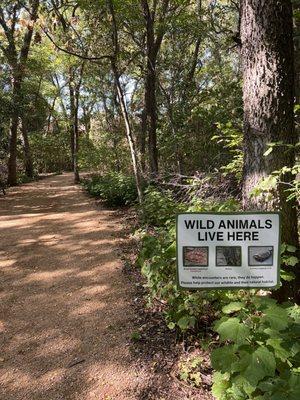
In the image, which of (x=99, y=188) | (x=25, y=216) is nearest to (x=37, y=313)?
(x=25, y=216)

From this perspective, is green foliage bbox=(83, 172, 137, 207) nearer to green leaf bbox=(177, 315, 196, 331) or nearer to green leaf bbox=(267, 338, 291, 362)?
green leaf bbox=(177, 315, 196, 331)

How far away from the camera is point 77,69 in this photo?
46.6 ft

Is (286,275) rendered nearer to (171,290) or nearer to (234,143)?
(171,290)

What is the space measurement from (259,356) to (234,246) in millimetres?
622

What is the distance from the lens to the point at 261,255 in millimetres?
2211

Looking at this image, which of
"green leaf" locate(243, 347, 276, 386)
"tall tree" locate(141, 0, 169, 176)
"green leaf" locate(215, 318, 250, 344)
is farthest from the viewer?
"tall tree" locate(141, 0, 169, 176)

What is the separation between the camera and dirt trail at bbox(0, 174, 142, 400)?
10.6ft

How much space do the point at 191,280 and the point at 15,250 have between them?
548 cm

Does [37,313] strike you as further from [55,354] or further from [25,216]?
[25,216]

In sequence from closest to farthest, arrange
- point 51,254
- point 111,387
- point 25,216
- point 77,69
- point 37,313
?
point 111,387 → point 37,313 → point 51,254 → point 25,216 → point 77,69

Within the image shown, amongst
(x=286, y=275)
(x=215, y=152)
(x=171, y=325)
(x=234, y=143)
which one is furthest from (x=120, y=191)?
(x=286, y=275)

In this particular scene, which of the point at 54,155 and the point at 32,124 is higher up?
the point at 32,124

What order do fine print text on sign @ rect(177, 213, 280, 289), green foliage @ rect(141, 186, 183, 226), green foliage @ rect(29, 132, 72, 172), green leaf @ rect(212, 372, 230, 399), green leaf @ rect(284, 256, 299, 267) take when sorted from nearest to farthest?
fine print text on sign @ rect(177, 213, 280, 289) < green leaf @ rect(212, 372, 230, 399) < green leaf @ rect(284, 256, 299, 267) < green foliage @ rect(141, 186, 183, 226) < green foliage @ rect(29, 132, 72, 172)

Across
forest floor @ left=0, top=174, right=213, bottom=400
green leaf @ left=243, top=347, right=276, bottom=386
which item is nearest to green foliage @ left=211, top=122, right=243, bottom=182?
forest floor @ left=0, top=174, right=213, bottom=400
